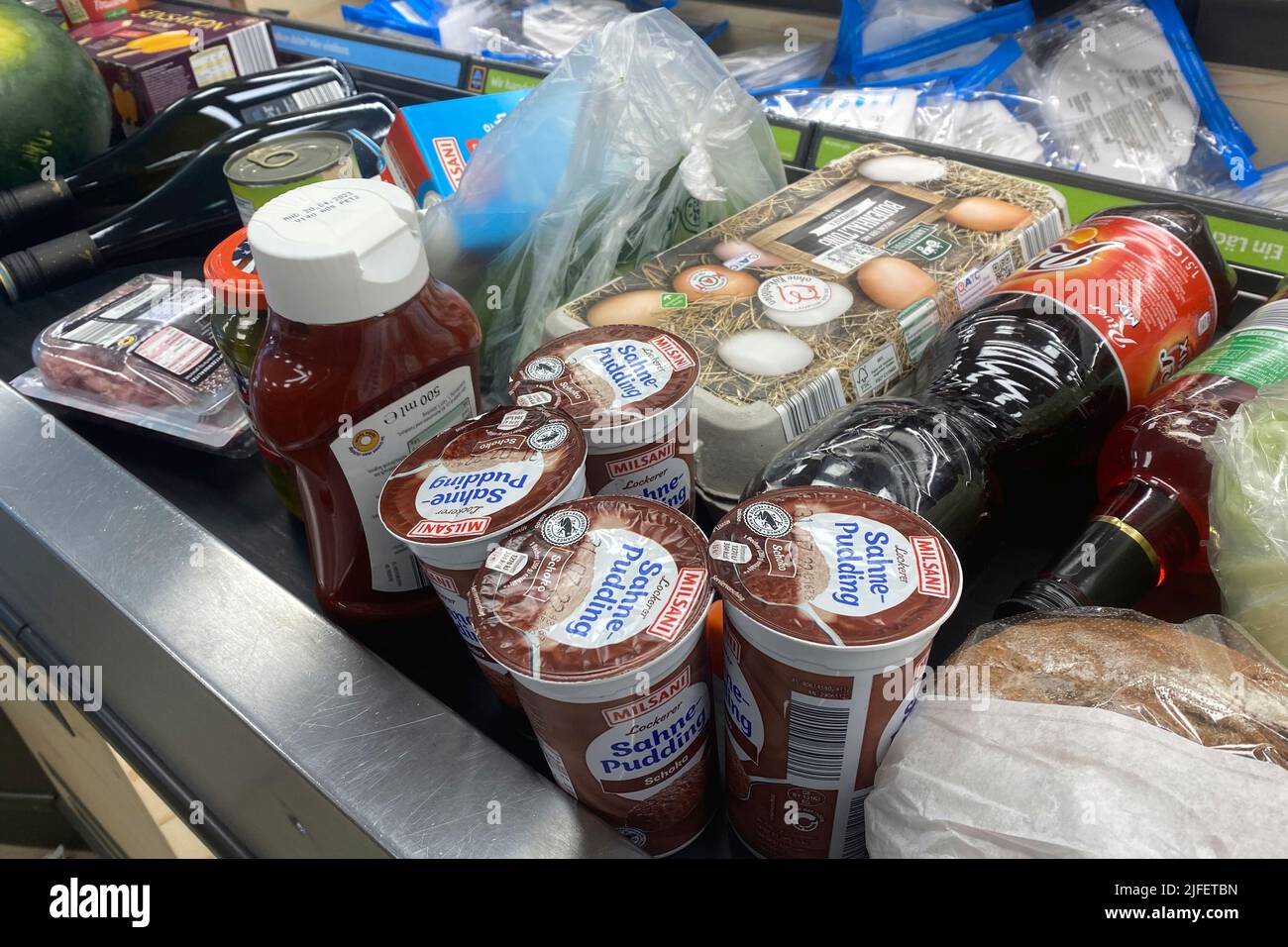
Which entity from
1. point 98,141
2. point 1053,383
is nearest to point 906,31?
point 1053,383

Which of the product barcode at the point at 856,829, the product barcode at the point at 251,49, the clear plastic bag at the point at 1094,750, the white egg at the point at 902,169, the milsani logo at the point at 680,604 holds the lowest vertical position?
the product barcode at the point at 856,829

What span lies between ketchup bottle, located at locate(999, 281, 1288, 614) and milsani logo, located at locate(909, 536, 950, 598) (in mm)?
152

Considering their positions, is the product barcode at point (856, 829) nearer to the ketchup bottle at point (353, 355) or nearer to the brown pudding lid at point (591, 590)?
the brown pudding lid at point (591, 590)

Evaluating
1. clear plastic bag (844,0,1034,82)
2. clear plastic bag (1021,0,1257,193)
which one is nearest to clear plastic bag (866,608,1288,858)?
clear plastic bag (1021,0,1257,193)

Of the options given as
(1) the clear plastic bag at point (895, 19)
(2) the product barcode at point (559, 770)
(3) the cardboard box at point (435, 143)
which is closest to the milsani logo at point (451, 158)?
(3) the cardboard box at point (435, 143)

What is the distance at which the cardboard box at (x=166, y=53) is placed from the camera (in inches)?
56.0

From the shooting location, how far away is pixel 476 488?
0.57 m

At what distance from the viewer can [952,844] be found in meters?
0.48

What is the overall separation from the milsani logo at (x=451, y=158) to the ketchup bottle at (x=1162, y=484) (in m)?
0.71

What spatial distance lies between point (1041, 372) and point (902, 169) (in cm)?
39

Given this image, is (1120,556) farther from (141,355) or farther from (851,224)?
(141,355)

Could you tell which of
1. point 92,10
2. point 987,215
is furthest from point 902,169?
point 92,10

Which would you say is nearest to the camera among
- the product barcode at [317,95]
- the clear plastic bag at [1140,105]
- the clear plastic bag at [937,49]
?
Result: the product barcode at [317,95]
